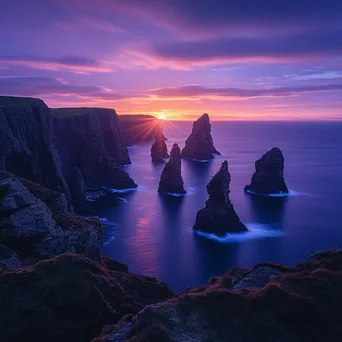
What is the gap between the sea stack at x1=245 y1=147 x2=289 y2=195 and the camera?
124375 millimetres

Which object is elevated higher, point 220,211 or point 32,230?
point 32,230

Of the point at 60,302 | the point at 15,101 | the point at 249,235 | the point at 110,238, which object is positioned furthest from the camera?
the point at 15,101

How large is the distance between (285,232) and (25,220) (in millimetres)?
73370

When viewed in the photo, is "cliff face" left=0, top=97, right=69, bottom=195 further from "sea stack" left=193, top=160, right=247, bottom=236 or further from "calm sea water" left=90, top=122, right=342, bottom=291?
"sea stack" left=193, top=160, right=247, bottom=236

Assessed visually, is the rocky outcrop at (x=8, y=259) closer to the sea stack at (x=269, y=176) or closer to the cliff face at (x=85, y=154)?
the cliff face at (x=85, y=154)

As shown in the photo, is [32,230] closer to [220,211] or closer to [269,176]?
[220,211]

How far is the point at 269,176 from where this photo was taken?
127125 mm

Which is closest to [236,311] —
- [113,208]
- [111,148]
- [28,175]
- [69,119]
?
[28,175]

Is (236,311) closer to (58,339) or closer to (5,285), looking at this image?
(58,339)

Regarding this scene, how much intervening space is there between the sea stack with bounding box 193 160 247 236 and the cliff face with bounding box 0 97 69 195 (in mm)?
39147

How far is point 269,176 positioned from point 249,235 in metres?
45.5

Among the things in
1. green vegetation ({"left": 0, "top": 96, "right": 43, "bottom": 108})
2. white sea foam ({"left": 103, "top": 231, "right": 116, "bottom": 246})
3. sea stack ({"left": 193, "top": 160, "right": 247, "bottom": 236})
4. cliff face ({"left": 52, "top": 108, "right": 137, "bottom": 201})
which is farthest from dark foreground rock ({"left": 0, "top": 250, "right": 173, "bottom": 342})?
cliff face ({"left": 52, "top": 108, "right": 137, "bottom": 201})

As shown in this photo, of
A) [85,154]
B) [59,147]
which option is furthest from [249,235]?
[59,147]

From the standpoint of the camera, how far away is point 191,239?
84.7 m
